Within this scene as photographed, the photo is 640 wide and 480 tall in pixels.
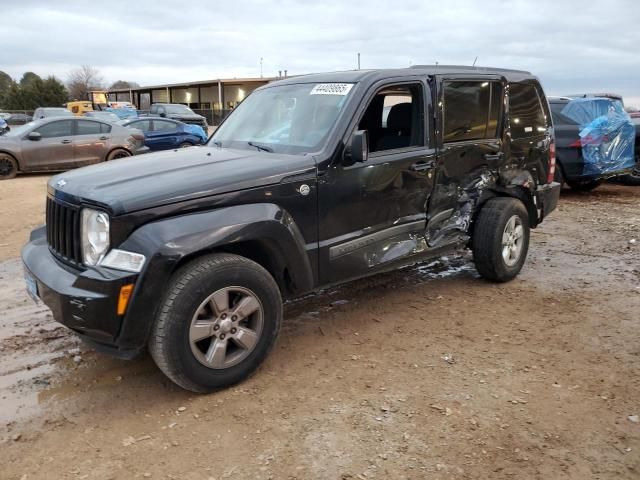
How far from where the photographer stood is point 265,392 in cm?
345

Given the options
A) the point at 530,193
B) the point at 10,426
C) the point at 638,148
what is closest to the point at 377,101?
the point at 530,193

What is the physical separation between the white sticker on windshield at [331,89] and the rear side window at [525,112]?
199cm

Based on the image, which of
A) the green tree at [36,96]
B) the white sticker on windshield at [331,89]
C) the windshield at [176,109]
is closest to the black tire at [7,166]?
the white sticker on windshield at [331,89]

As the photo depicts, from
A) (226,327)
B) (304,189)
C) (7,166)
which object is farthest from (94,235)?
(7,166)

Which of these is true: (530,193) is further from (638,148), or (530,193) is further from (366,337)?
(638,148)

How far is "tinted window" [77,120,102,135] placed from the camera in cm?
1319

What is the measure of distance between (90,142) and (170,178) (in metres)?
10.9

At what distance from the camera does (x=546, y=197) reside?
226 inches

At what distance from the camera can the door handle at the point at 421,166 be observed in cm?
438

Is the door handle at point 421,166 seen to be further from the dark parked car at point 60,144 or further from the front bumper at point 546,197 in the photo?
the dark parked car at point 60,144

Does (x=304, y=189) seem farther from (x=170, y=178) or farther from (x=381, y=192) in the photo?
(x=170, y=178)

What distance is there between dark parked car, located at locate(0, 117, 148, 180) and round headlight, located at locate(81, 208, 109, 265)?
10304 mm

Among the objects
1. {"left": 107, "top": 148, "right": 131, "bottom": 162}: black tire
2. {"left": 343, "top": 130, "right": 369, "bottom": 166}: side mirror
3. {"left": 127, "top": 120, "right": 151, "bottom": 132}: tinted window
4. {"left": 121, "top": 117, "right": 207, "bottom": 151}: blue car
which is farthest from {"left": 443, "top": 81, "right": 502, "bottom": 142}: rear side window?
{"left": 127, "top": 120, "right": 151, "bottom": 132}: tinted window

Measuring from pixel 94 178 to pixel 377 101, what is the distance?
2356 mm
